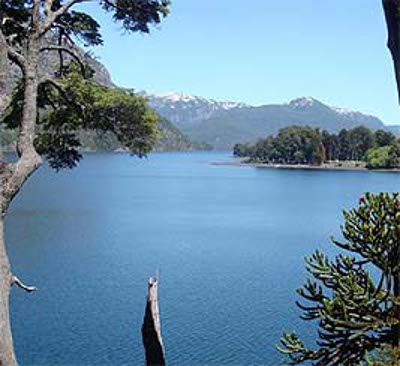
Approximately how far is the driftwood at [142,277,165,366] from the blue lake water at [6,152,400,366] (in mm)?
12224

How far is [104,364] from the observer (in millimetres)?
18922

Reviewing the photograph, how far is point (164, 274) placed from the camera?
100.0 ft

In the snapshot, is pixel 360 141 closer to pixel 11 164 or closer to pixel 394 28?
pixel 394 28

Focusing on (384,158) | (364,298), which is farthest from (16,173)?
(384,158)

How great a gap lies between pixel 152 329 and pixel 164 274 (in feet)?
77.6

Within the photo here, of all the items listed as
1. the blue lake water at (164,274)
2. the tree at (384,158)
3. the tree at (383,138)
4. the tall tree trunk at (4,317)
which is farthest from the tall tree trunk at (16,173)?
the tree at (383,138)

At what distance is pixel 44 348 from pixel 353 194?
62.7 m

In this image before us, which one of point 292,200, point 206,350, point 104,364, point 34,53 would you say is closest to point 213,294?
point 206,350

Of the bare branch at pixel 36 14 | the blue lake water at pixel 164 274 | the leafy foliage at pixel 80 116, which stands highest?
the bare branch at pixel 36 14

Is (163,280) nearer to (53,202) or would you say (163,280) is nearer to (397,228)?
(397,228)

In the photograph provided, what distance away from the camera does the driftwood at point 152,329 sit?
6926mm

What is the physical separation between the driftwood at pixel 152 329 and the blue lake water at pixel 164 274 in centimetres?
1222

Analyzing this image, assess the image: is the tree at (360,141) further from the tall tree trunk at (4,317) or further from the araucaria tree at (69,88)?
the tall tree trunk at (4,317)

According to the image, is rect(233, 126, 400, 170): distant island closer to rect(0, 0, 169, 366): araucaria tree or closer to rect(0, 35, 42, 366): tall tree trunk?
rect(0, 0, 169, 366): araucaria tree
